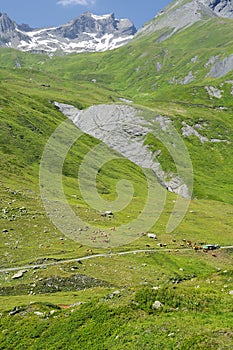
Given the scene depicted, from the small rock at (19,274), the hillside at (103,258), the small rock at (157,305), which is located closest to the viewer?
the hillside at (103,258)

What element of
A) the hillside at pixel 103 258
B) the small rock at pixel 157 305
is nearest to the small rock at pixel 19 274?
the hillside at pixel 103 258

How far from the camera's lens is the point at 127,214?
118 metres

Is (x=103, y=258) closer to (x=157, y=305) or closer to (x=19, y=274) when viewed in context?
(x=19, y=274)

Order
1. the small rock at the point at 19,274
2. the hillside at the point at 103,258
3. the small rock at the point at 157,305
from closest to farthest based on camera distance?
the hillside at the point at 103,258 → the small rock at the point at 157,305 → the small rock at the point at 19,274

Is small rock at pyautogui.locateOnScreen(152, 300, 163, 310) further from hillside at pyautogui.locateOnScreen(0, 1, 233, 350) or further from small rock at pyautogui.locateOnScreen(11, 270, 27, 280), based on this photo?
small rock at pyautogui.locateOnScreen(11, 270, 27, 280)

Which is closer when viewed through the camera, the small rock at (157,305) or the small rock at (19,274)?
the small rock at (157,305)

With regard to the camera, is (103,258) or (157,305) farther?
(103,258)

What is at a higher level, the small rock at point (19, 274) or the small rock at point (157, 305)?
the small rock at point (157, 305)

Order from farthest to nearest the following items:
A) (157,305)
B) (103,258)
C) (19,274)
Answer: (103,258)
(19,274)
(157,305)

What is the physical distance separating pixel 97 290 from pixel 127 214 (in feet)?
202

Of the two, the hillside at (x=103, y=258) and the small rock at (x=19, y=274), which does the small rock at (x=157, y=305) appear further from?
the small rock at (x=19, y=274)

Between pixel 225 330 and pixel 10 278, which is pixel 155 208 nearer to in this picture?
pixel 10 278

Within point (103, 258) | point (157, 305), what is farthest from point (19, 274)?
point (157, 305)

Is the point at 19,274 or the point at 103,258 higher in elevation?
the point at 19,274
